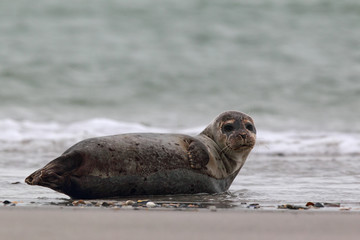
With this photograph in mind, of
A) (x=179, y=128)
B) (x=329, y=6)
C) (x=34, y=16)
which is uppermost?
(x=329, y=6)

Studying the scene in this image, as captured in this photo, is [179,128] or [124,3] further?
[124,3]

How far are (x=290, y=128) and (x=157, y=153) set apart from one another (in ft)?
23.4

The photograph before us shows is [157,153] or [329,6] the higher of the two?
[329,6]

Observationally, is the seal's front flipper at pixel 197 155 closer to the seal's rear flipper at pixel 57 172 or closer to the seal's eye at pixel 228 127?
the seal's eye at pixel 228 127

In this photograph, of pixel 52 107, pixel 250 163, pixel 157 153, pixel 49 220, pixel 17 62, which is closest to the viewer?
pixel 49 220

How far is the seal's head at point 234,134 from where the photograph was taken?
5.66 metres

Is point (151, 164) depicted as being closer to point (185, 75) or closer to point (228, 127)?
point (228, 127)

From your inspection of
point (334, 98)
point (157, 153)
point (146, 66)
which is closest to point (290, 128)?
point (334, 98)

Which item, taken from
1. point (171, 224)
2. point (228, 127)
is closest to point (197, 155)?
point (228, 127)

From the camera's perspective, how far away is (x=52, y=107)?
13.8 meters

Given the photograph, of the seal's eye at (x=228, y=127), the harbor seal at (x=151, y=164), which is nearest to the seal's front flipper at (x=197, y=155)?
the harbor seal at (x=151, y=164)

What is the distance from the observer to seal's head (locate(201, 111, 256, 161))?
566 cm

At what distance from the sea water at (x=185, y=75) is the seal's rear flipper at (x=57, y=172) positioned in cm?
218

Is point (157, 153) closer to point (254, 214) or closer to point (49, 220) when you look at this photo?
point (254, 214)
